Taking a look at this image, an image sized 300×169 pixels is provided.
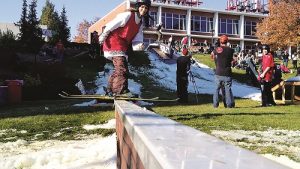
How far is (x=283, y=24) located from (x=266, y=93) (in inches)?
1354

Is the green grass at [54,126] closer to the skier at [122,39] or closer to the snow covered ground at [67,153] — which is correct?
the snow covered ground at [67,153]

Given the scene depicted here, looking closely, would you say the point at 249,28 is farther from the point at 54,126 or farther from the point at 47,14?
the point at 54,126

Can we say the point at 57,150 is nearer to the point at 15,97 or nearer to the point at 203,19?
the point at 15,97

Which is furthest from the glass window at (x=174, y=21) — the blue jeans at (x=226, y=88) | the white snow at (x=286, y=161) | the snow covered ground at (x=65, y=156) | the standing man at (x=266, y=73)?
the white snow at (x=286, y=161)

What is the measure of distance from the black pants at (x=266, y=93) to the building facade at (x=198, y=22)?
1902 inches

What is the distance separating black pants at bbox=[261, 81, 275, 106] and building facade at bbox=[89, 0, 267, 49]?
159 ft

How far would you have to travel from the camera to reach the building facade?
6425 centimetres

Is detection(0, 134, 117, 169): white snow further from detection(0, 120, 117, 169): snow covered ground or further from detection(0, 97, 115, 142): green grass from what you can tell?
detection(0, 97, 115, 142): green grass

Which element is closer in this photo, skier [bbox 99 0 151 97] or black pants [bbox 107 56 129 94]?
skier [bbox 99 0 151 97]

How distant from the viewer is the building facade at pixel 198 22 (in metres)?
64.2

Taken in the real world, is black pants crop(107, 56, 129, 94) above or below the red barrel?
above

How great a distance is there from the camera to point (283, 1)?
49.7m

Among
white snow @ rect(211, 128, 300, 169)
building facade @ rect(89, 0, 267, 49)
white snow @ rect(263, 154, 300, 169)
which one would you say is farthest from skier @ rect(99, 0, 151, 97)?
building facade @ rect(89, 0, 267, 49)

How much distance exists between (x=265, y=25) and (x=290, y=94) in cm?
3603
